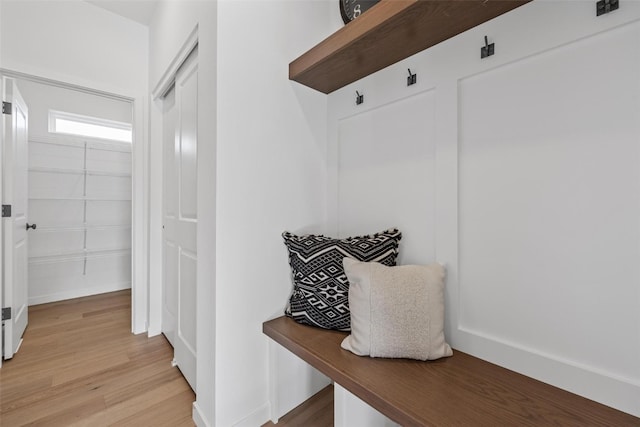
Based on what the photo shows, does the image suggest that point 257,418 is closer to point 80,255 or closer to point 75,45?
point 75,45

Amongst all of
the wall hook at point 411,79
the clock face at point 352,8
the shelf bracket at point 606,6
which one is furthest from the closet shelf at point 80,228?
the shelf bracket at point 606,6

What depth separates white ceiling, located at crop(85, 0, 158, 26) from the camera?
2060mm

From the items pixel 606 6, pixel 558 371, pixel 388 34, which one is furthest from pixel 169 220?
pixel 606 6

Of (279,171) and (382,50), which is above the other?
(382,50)

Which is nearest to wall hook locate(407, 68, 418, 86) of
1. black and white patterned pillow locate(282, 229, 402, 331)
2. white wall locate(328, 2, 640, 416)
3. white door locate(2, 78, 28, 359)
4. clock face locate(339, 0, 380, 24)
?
white wall locate(328, 2, 640, 416)

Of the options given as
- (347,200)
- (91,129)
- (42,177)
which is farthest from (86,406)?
(91,129)

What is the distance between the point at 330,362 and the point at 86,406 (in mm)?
1412

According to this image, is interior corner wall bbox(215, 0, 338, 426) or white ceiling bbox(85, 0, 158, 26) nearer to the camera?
interior corner wall bbox(215, 0, 338, 426)

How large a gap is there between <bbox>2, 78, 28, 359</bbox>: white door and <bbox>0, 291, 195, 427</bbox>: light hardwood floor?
7.6 inches

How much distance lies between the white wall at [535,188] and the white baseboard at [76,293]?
3.69 metres

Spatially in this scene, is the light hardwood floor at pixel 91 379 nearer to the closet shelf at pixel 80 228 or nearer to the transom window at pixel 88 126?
the closet shelf at pixel 80 228

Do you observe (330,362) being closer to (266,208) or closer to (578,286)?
(266,208)

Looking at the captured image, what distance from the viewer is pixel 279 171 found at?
4.46 ft

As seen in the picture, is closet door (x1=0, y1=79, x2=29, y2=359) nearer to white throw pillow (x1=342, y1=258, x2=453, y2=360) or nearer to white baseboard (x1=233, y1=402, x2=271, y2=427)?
white baseboard (x1=233, y1=402, x2=271, y2=427)
